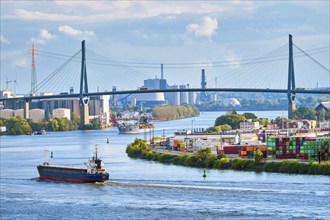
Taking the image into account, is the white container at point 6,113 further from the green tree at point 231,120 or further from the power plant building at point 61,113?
the green tree at point 231,120

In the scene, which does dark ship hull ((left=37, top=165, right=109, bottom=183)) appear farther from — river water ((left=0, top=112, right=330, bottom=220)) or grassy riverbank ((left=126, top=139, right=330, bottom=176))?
grassy riverbank ((left=126, top=139, right=330, bottom=176))

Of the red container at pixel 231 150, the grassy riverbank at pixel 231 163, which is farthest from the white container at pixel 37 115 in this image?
the red container at pixel 231 150

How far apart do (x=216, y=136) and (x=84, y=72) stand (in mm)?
14678

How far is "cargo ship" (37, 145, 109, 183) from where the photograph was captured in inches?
683

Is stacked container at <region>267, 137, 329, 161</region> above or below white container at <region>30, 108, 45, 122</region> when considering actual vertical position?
below

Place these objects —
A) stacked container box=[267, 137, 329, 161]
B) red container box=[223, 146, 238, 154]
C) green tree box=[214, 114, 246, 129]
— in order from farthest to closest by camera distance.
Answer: green tree box=[214, 114, 246, 129], red container box=[223, 146, 238, 154], stacked container box=[267, 137, 329, 161]

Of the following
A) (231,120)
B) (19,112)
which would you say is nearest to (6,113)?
(19,112)

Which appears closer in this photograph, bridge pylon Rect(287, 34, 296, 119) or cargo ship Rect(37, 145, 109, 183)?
cargo ship Rect(37, 145, 109, 183)

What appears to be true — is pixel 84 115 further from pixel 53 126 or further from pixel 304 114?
pixel 304 114

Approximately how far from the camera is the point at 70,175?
17969 millimetres

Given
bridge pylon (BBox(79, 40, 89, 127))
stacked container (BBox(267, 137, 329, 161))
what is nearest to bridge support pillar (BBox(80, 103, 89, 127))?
bridge pylon (BBox(79, 40, 89, 127))

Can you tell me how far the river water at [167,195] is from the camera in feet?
44.6

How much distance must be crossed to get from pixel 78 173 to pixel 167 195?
2.95 meters

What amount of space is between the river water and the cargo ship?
0.20 metres
